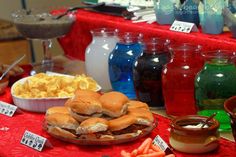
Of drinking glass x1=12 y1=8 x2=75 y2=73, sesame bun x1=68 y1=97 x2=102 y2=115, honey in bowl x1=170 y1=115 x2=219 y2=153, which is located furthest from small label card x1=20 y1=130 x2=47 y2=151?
drinking glass x1=12 y1=8 x2=75 y2=73

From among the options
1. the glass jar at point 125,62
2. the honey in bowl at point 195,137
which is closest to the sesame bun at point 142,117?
the honey in bowl at point 195,137

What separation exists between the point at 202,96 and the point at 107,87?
1.83 ft

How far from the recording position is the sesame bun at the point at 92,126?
47.6 inches

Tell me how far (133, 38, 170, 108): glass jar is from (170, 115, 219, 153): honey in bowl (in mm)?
326

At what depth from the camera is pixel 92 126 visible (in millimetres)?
1210

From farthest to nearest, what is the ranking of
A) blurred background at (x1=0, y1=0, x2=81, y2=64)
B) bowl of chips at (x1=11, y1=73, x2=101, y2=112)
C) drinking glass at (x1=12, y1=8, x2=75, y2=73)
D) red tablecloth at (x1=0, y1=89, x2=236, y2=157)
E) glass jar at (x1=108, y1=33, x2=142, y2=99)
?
blurred background at (x1=0, y1=0, x2=81, y2=64)
drinking glass at (x1=12, y1=8, x2=75, y2=73)
glass jar at (x1=108, y1=33, x2=142, y2=99)
bowl of chips at (x1=11, y1=73, x2=101, y2=112)
red tablecloth at (x1=0, y1=89, x2=236, y2=157)

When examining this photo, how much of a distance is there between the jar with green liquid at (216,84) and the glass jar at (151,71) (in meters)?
0.20

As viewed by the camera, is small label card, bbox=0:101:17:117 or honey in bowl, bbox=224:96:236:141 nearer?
honey in bowl, bbox=224:96:236:141

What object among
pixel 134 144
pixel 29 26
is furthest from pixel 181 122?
pixel 29 26

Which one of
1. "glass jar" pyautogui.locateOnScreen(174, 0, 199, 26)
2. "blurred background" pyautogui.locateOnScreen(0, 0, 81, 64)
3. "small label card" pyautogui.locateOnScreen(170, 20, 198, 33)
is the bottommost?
"blurred background" pyautogui.locateOnScreen(0, 0, 81, 64)

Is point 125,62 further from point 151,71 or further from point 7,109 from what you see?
point 7,109

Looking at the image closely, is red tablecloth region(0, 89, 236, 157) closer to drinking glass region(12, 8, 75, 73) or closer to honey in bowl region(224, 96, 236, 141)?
honey in bowl region(224, 96, 236, 141)

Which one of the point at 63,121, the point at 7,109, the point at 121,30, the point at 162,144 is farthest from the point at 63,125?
the point at 121,30

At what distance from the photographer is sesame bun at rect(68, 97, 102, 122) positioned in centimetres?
125
